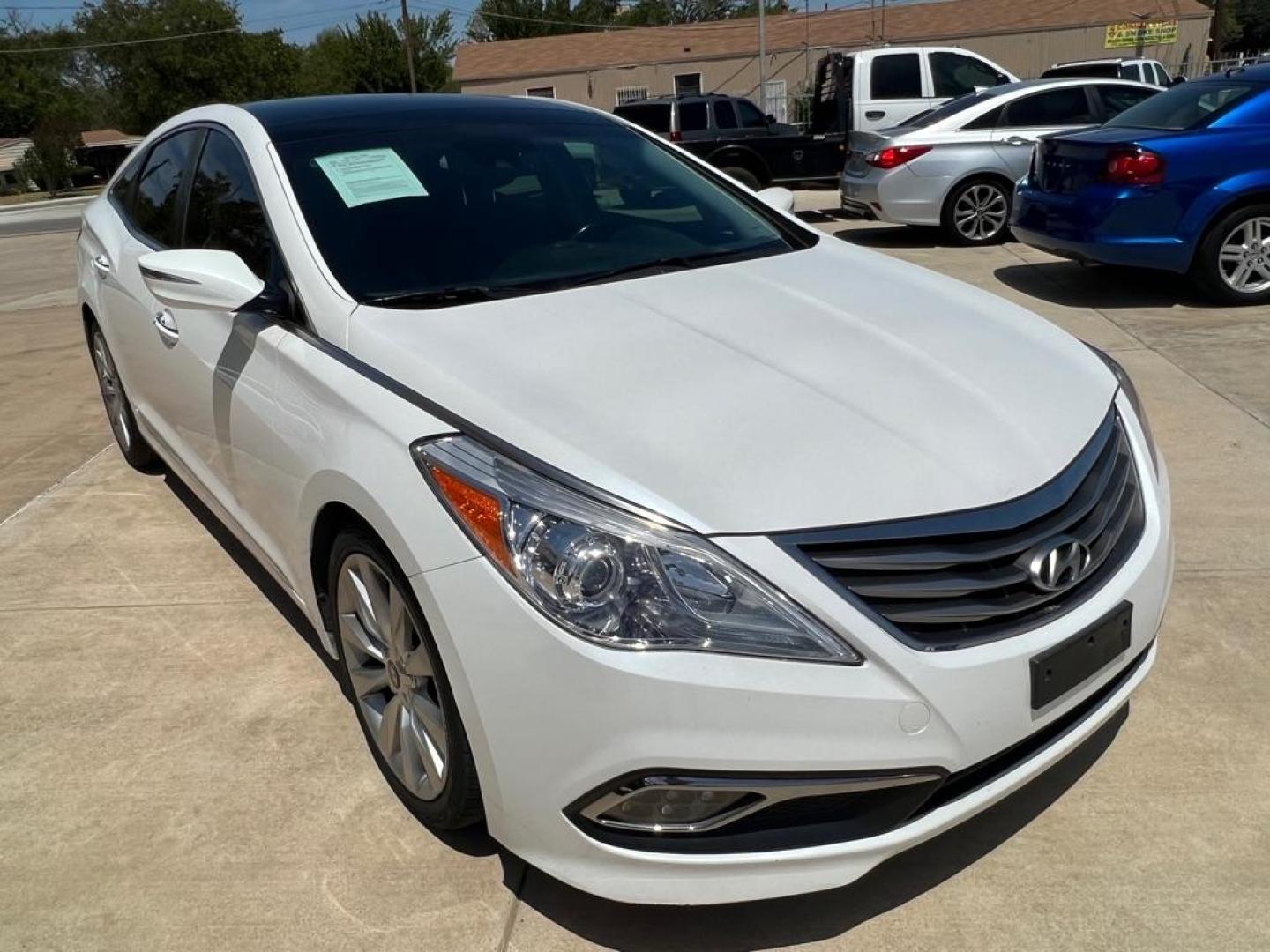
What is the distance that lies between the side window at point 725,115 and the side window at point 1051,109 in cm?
503

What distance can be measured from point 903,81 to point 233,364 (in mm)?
12738

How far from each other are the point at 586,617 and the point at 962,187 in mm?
9427

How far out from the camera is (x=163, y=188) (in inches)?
158

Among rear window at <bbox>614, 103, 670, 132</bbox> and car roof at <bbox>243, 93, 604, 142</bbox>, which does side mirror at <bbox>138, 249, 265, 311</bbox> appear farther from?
rear window at <bbox>614, 103, 670, 132</bbox>

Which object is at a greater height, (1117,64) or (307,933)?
Result: (1117,64)

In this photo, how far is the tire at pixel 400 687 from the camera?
2229 millimetres

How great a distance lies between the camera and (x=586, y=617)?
6.28ft

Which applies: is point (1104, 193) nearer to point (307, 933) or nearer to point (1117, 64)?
point (307, 933)

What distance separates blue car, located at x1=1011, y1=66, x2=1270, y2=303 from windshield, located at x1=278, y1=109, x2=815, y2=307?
439 cm

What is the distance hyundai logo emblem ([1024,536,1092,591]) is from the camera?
2029 mm

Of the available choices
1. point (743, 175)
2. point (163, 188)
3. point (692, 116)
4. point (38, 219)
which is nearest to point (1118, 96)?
point (743, 175)

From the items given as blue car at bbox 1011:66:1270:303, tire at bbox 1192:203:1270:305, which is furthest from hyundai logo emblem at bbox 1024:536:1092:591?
tire at bbox 1192:203:1270:305

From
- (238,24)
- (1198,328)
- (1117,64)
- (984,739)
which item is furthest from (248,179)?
(238,24)

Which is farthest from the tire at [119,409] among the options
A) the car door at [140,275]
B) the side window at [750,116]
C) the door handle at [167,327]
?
the side window at [750,116]
